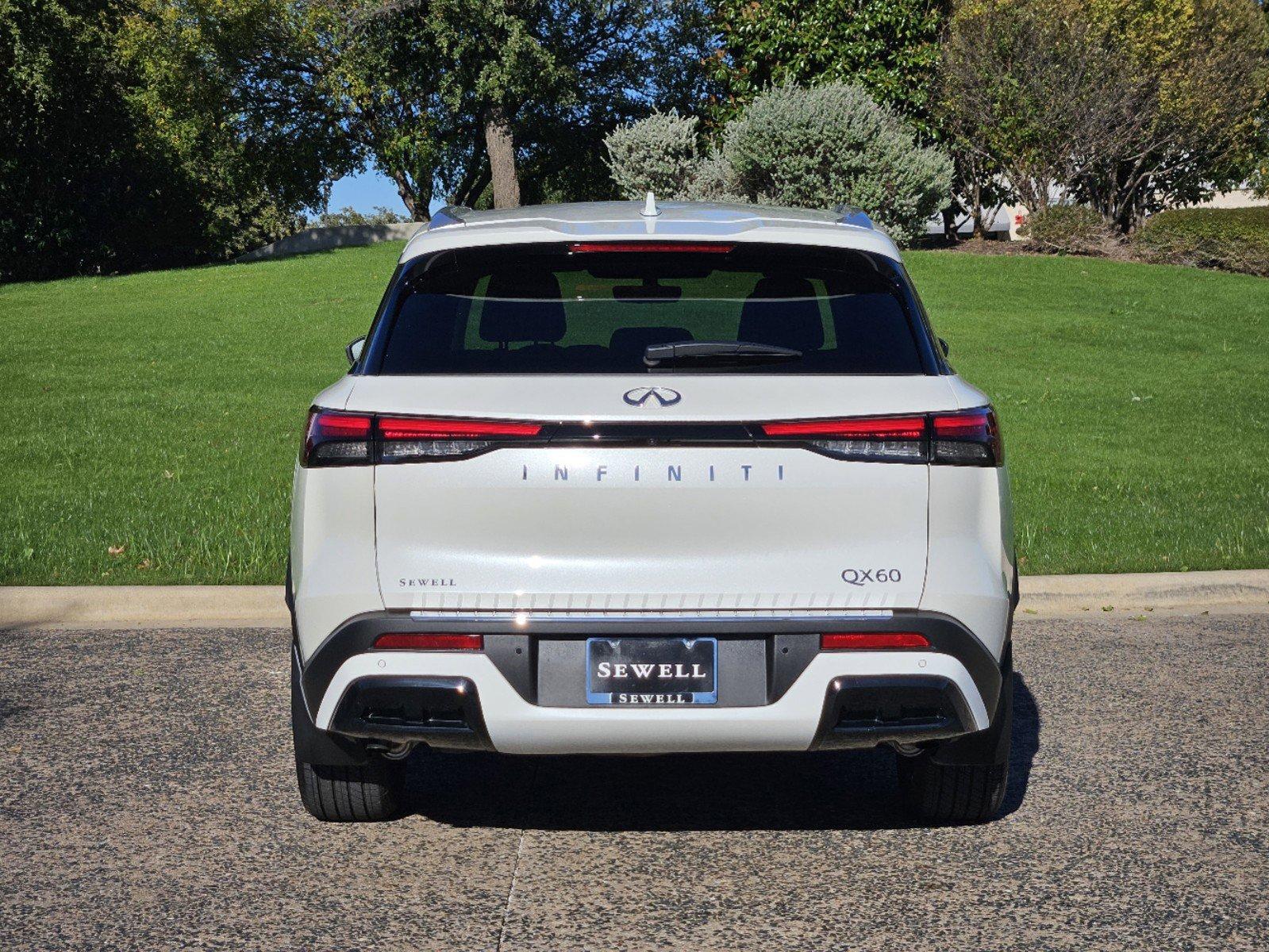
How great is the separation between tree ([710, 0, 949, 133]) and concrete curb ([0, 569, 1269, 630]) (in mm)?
22961

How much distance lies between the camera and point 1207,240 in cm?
2627

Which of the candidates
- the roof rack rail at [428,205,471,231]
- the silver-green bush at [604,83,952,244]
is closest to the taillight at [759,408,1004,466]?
the roof rack rail at [428,205,471,231]

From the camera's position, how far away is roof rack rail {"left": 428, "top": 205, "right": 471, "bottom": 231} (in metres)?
4.48

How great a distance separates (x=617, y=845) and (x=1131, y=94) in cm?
2710

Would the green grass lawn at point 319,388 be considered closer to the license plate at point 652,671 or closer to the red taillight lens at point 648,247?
the red taillight lens at point 648,247

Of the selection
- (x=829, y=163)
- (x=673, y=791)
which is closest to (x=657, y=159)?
(x=829, y=163)

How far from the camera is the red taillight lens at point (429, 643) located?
3699 millimetres

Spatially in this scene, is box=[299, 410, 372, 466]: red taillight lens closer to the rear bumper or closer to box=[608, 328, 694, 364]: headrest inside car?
the rear bumper

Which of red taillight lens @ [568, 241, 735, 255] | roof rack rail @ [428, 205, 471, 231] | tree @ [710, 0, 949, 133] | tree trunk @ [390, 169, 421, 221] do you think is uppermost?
tree @ [710, 0, 949, 133]

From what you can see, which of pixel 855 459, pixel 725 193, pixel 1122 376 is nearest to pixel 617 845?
pixel 855 459

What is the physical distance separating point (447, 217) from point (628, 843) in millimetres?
2031

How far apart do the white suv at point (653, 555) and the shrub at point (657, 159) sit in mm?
23415

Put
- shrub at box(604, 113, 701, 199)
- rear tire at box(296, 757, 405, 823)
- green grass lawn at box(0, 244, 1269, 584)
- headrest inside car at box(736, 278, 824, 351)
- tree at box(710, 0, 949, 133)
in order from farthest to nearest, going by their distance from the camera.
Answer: tree at box(710, 0, 949, 133)
shrub at box(604, 113, 701, 199)
green grass lawn at box(0, 244, 1269, 584)
rear tire at box(296, 757, 405, 823)
headrest inside car at box(736, 278, 824, 351)

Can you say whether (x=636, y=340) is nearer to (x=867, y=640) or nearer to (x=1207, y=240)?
(x=867, y=640)
